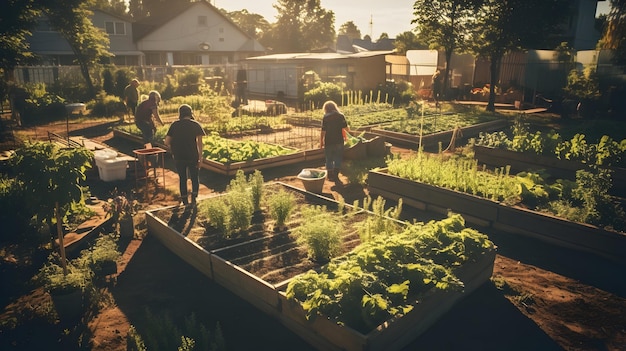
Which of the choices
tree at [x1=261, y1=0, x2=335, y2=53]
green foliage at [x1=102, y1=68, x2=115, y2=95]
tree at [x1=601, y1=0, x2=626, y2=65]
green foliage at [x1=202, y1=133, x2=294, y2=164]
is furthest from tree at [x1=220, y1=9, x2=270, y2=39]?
green foliage at [x1=202, y1=133, x2=294, y2=164]

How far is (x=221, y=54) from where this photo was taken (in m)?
46.9

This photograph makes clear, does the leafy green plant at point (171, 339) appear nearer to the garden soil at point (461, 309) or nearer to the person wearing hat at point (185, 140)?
the garden soil at point (461, 309)

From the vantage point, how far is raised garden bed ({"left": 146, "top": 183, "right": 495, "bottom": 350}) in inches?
178

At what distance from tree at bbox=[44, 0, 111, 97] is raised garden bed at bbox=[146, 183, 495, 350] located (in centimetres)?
2134

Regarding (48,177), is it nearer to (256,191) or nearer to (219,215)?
(219,215)

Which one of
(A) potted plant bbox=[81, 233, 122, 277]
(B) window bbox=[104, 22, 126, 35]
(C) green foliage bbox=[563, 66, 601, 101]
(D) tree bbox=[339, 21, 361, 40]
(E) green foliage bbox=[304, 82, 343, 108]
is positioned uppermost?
(D) tree bbox=[339, 21, 361, 40]

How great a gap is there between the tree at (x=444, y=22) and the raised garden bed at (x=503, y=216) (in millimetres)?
17235

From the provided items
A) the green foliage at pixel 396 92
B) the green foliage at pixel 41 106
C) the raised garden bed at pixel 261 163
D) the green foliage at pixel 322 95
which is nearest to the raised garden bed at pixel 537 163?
the raised garden bed at pixel 261 163

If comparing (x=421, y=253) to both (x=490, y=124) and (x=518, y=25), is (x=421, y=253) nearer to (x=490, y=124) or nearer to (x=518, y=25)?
(x=490, y=124)

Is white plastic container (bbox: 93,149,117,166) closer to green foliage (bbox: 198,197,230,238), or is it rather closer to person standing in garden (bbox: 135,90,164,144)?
person standing in garden (bbox: 135,90,164,144)

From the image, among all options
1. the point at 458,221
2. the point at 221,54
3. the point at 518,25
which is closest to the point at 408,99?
the point at 518,25

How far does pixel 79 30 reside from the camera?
24.9 m

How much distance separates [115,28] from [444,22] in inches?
1205

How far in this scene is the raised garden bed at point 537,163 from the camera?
9.52 meters
